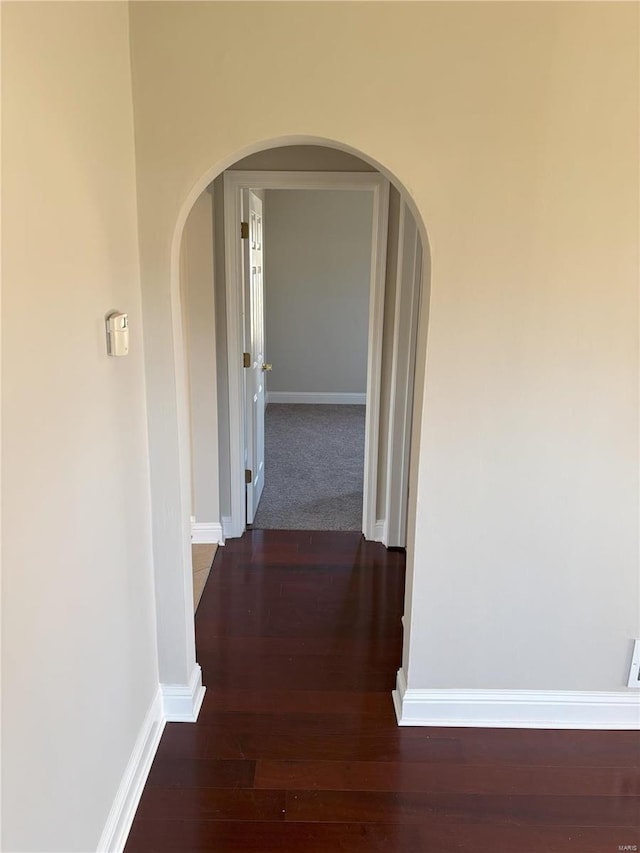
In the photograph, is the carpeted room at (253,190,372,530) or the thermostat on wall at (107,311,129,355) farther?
the carpeted room at (253,190,372,530)

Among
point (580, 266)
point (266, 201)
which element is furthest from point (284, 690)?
point (266, 201)

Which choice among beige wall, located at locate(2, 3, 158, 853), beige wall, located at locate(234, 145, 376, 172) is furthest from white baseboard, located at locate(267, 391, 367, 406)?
beige wall, located at locate(2, 3, 158, 853)

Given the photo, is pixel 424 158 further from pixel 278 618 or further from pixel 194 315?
pixel 278 618

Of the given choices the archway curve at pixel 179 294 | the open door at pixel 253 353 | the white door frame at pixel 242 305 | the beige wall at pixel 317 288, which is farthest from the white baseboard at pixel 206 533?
the beige wall at pixel 317 288

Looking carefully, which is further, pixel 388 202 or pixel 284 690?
pixel 388 202

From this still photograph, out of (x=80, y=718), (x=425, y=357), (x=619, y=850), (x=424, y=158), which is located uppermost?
(x=424, y=158)

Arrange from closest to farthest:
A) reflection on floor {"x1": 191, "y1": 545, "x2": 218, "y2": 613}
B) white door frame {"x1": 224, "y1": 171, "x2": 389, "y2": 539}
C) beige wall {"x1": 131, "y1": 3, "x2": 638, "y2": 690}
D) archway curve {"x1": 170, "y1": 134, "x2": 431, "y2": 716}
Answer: beige wall {"x1": 131, "y1": 3, "x2": 638, "y2": 690}
archway curve {"x1": 170, "y1": 134, "x2": 431, "y2": 716}
reflection on floor {"x1": 191, "y1": 545, "x2": 218, "y2": 613}
white door frame {"x1": 224, "y1": 171, "x2": 389, "y2": 539}

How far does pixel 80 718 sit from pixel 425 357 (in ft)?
4.54

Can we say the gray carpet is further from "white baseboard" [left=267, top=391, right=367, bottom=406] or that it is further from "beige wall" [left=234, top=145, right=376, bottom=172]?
"beige wall" [left=234, top=145, right=376, bottom=172]

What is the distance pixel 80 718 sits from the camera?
4.85 feet

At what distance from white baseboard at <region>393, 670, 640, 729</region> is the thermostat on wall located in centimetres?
156

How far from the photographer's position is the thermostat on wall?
1619 millimetres

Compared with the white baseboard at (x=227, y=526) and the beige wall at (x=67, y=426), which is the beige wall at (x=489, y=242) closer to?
the beige wall at (x=67, y=426)

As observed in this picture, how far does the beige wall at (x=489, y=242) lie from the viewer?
1.74 meters
